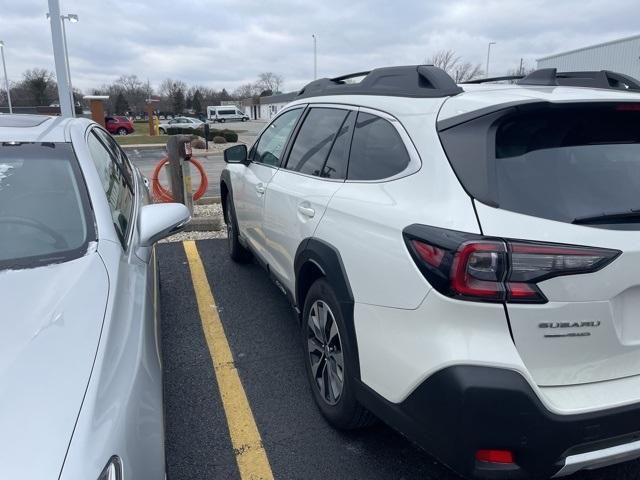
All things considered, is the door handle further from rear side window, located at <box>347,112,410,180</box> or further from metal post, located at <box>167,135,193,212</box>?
metal post, located at <box>167,135,193,212</box>

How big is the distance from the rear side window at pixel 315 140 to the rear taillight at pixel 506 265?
4.44ft

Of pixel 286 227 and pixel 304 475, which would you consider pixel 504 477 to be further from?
pixel 286 227

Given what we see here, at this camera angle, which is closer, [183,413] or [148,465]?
[148,465]

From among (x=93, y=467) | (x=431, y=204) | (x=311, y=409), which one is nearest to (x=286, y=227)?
(x=311, y=409)

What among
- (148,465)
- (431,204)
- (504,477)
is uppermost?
(431,204)

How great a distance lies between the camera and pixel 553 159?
193 cm

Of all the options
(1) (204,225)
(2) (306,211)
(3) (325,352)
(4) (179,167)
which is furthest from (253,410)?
(4) (179,167)

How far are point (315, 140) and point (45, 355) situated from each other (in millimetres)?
2221

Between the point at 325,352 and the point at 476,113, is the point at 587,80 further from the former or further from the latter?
the point at 325,352

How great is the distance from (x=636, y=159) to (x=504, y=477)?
1341 mm

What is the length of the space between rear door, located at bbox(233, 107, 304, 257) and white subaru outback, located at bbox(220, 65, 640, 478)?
1570mm

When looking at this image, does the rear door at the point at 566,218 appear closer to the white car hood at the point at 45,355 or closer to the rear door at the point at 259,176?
the white car hood at the point at 45,355

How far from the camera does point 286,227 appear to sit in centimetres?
329

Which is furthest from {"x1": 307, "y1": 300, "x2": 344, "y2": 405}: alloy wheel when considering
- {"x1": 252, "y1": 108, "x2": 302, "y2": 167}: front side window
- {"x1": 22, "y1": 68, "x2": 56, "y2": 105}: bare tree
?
{"x1": 22, "y1": 68, "x2": 56, "y2": 105}: bare tree
